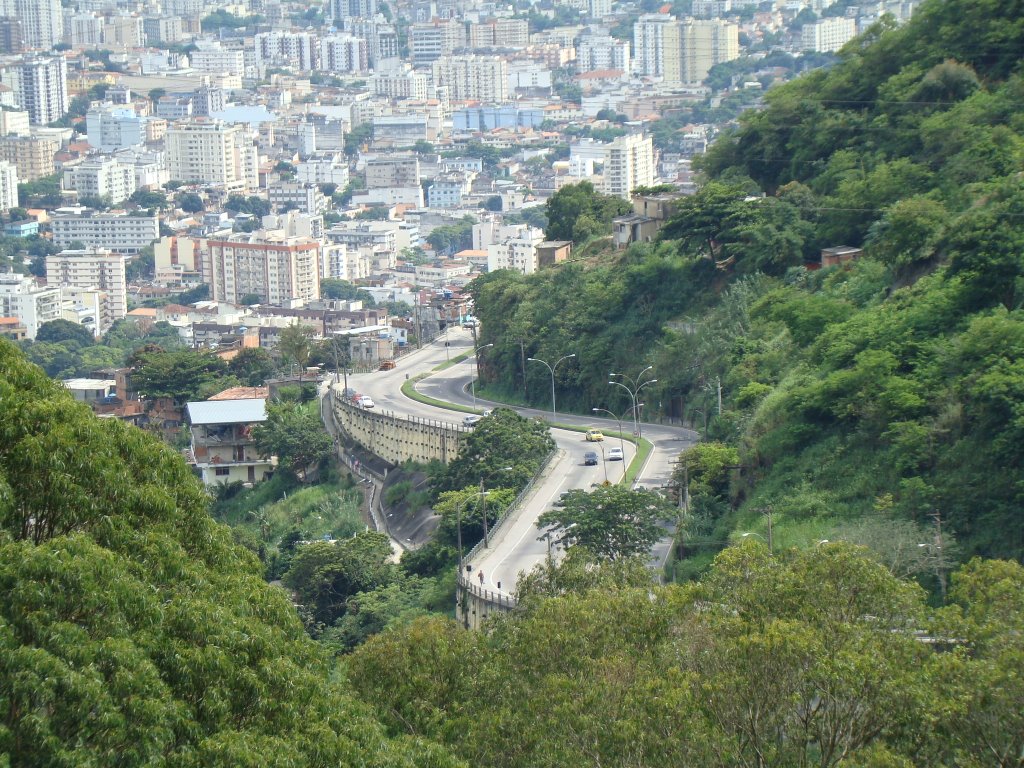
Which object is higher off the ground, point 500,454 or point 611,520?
point 611,520

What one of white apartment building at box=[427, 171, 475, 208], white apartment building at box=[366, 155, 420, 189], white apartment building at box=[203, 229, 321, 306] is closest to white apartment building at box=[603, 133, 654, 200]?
white apartment building at box=[427, 171, 475, 208]

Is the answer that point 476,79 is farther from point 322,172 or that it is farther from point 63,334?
point 63,334

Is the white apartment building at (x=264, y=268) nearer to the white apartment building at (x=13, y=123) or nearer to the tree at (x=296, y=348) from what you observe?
the tree at (x=296, y=348)

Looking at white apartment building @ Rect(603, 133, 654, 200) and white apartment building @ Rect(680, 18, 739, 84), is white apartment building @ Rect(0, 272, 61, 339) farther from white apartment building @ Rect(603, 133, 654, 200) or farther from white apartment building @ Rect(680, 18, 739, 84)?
white apartment building @ Rect(680, 18, 739, 84)

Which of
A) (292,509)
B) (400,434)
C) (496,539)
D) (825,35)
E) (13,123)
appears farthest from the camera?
(825,35)

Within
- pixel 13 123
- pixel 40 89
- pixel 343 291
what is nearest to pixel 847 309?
pixel 343 291

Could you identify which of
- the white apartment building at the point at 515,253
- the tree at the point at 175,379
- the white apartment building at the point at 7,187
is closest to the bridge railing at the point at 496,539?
the tree at the point at 175,379
